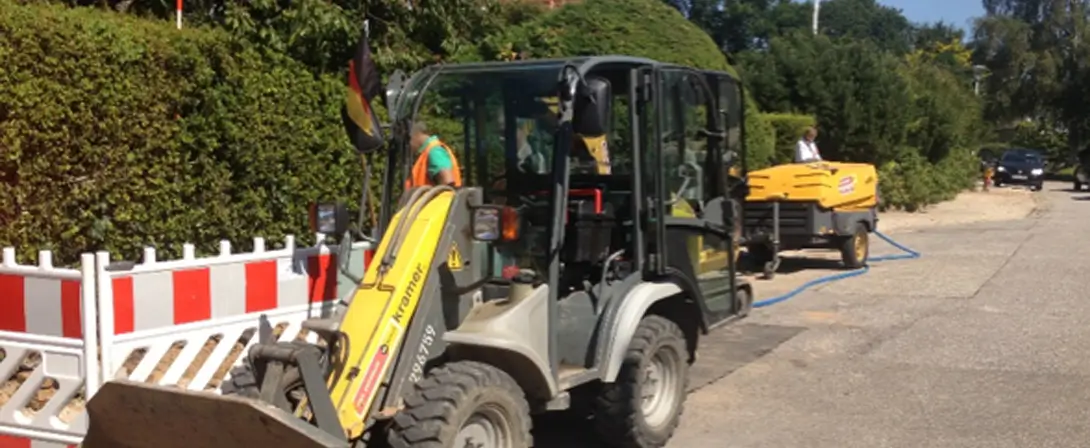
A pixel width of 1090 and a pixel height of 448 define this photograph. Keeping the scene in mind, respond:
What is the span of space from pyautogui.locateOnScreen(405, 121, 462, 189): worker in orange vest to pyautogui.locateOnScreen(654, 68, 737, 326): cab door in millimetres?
1148

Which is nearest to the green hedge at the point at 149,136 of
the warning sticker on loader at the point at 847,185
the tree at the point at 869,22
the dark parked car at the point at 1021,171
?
the warning sticker on loader at the point at 847,185

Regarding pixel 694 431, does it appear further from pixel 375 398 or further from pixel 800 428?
pixel 375 398

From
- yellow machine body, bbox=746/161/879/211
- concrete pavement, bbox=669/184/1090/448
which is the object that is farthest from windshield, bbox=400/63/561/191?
yellow machine body, bbox=746/161/879/211

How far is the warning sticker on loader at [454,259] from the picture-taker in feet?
17.0

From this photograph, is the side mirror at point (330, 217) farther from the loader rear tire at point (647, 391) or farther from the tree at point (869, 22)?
the tree at point (869, 22)

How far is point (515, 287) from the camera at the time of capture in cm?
548

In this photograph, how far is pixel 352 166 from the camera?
9.06 m

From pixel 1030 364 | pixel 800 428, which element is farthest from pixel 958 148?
pixel 800 428

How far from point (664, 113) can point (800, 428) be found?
2178mm

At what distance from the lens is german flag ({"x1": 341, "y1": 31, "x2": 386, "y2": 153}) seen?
18.4 ft

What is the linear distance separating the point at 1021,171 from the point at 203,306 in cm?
4018

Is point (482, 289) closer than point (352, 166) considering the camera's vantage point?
Yes

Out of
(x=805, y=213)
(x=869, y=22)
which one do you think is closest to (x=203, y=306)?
(x=805, y=213)

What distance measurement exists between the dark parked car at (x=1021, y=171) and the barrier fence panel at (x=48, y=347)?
39768 mm
